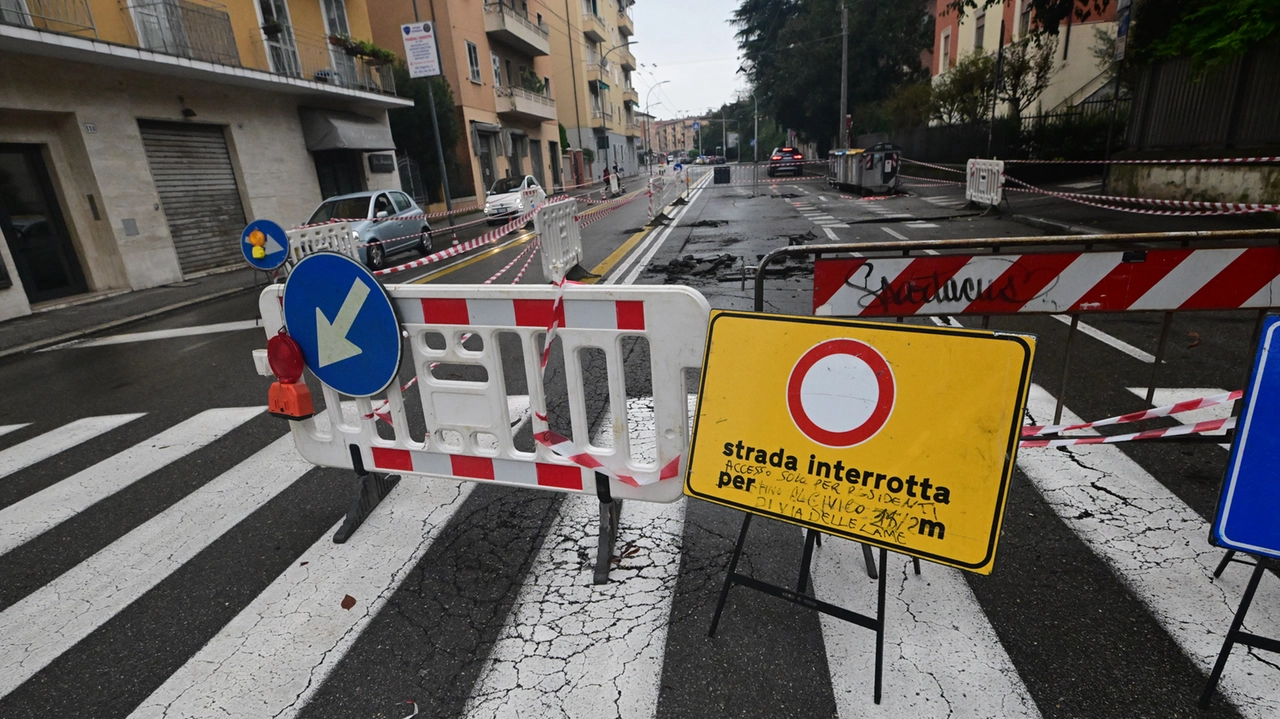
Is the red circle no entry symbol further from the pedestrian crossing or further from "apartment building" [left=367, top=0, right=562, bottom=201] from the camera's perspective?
"apartment building" [left=367, top=0, right=562, bottom=201]

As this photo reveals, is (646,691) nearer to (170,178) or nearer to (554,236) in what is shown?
(554,236)

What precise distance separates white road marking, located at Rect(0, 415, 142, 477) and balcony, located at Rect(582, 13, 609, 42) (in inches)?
2284

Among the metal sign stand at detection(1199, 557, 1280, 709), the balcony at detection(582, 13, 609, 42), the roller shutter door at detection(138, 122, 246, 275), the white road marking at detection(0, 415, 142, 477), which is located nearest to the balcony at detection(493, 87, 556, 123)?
the balcony at detection(582, 13, 609, 42)

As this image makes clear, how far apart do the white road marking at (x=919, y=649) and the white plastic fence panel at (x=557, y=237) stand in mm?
6375

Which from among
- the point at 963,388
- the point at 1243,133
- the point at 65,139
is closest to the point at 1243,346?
the point at 963,388

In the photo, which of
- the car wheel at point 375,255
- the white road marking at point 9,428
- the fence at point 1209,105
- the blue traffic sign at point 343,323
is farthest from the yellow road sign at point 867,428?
the fence at point 1209,105

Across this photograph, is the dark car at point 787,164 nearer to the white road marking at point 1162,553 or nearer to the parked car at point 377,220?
the parked car at point 377,220

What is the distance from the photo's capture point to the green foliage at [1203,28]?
9.90 meters

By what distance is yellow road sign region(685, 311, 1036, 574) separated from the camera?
6.59 ft

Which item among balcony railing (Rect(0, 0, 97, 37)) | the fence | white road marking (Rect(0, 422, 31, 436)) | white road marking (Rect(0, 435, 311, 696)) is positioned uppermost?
balcony railing (Rect(0, 0, 97, 37))

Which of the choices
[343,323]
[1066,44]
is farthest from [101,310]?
[1066,44]

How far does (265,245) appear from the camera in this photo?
10.6 m

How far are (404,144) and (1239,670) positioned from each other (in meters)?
29.6

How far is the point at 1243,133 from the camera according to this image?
36.2ft
